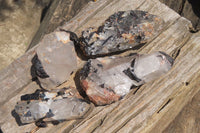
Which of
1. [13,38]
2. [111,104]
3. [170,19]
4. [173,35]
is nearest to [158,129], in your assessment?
[111,104]

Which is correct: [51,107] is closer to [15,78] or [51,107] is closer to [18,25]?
[15,78]

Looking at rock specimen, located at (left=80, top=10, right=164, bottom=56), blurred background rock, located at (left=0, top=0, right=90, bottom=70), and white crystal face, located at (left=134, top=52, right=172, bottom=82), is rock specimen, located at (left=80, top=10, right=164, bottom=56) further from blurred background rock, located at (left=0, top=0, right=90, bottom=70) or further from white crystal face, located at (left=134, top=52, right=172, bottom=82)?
blurred background rock, located at (left=0, top=0, right=90, bottom=70)

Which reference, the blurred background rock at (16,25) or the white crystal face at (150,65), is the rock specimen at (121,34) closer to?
the white crystal face at (150,65)

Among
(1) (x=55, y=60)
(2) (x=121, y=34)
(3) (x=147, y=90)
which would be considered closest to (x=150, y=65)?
(3) (x=147, y=90)

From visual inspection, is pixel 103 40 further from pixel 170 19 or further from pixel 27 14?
pixel 27 14

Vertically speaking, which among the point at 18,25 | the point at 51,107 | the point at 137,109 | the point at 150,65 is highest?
the point at 18,25

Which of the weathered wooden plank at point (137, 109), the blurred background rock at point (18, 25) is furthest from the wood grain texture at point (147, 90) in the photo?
the blurred background rock at point (18, 25)

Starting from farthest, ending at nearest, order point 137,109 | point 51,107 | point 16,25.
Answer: point 16,25 < point 137,109 < point 51,107
